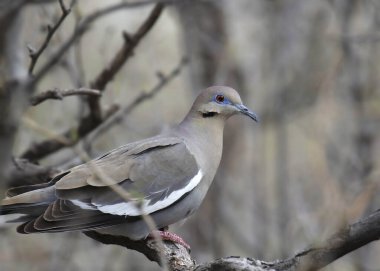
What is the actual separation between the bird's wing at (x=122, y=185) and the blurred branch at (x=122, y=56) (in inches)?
12.0

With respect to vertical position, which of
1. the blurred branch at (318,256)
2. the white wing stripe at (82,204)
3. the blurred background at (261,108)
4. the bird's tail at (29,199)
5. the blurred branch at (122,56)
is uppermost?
the blurred background at (261,108)

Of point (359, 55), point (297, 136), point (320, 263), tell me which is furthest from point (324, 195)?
point (320, 263)

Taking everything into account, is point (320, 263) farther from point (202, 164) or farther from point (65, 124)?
point (65, 124)

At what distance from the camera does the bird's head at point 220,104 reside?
462cm

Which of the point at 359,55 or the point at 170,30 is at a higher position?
the point at 170,30

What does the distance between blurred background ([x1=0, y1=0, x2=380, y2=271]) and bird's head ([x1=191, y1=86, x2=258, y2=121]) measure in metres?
1.91

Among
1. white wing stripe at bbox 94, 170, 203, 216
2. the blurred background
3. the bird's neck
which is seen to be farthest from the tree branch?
the blurred background

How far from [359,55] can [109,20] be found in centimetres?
363

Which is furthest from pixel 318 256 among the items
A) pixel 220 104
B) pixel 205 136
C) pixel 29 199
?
pixel 220 104

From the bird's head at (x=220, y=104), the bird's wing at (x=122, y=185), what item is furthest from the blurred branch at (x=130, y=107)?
the bird's wing at (x=122, y=185)

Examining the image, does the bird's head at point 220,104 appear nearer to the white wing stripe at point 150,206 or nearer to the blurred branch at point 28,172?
the white wing stripe at point 150,206

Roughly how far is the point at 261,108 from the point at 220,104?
3.90 meters

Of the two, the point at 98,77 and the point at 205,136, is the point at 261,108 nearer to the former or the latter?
the point at 205,136

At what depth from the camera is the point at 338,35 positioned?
6.79 metres
